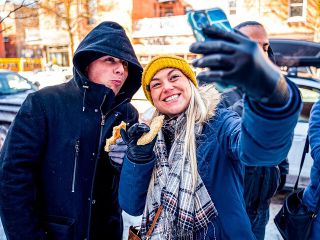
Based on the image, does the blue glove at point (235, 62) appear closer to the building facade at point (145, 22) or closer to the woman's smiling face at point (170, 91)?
the woman's smiling face at point (170, 91)

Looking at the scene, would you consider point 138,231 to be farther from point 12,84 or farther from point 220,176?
point 12,84

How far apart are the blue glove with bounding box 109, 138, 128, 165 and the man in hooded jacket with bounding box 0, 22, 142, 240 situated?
141 mm

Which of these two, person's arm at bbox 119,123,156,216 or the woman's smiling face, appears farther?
the woman's smiling face

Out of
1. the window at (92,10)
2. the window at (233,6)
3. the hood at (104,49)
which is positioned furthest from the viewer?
the window at (92,10)

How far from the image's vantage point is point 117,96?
6.75 feet

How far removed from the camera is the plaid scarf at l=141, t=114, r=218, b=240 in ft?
4.66

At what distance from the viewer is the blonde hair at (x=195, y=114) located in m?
1.48

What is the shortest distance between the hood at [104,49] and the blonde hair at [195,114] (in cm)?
56

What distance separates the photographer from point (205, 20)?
2.90 feet

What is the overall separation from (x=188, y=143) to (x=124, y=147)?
393mm

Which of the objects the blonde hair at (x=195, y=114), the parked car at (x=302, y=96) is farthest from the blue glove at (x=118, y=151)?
the parked car at (x=302, y=96)

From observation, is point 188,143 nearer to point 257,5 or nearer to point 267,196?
point 267,196

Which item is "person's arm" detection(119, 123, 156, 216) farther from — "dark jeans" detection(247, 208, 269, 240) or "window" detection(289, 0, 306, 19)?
"window" detection(289, 0, 306, 19)

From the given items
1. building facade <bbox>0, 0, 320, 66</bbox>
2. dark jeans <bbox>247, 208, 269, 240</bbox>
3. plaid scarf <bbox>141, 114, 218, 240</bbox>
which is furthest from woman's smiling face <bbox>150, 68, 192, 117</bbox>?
building facade <bbox>0, 0, 320, 66</bbox>
